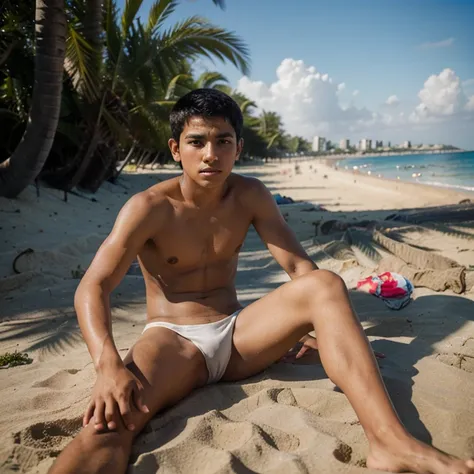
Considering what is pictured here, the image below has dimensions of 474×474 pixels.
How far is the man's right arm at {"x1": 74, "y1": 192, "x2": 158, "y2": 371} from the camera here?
1.56m

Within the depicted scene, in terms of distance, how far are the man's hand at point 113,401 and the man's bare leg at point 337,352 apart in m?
0.58

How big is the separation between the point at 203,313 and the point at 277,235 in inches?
21.2

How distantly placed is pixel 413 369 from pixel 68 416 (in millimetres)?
1575

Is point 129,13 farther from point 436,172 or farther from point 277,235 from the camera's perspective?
point 436,172

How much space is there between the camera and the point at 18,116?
840 cm

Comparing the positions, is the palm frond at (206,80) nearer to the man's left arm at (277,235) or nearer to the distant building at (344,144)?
the man's left arm at (277,235)

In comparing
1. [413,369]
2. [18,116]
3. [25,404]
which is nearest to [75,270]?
[25,404]

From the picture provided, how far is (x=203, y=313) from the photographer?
2025mm

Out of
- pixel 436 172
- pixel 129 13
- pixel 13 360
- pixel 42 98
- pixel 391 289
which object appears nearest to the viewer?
pixel 13 360

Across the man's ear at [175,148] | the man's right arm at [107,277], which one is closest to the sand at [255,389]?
the man's right arm at [107,277]

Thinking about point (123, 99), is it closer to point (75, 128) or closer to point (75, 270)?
point (75, 128)

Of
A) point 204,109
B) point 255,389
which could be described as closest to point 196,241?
point 204,109

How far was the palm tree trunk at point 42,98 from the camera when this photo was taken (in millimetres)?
5172

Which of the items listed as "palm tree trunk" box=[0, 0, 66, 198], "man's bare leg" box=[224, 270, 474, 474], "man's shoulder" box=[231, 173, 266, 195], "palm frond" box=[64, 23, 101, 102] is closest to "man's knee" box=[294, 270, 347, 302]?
"man's bare leg" box=[224, 270, 474, 474]
